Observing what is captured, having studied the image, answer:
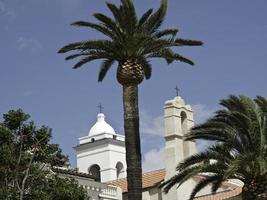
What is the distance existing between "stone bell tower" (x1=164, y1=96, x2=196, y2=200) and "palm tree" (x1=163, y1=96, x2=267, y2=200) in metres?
23.8

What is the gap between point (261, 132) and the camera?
26.6 metres

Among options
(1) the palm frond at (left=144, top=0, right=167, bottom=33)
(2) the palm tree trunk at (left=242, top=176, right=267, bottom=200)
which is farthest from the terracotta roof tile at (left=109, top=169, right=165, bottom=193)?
(1) the palm frond at (left=144, top=0, right=167, bottom=33)

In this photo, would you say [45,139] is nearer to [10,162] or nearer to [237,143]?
[10,162]

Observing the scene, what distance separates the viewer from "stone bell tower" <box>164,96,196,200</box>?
52125mm

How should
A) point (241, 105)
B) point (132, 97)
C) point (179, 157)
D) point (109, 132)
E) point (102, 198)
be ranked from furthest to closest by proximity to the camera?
point (109, 132)
point (179, 157)
point (102, 198)
point (241, 105)
point (132, 97)

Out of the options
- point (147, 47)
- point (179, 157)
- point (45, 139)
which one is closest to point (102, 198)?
point (179, 157)

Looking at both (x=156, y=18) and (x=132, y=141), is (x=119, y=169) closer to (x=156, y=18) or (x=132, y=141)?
(x=156, y=18)

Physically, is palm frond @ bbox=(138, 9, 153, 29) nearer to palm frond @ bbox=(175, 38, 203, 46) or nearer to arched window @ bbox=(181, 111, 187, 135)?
palm frond @ bbox=(175, 38, 203, 46)

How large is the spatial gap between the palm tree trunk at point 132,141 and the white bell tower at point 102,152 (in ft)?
117

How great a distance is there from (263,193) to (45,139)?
29.5 feet

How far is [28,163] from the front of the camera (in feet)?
87.1

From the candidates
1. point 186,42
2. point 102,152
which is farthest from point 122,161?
point 186,42

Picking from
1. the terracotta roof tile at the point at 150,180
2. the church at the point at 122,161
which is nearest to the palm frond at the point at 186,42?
the church at the point at 122,161

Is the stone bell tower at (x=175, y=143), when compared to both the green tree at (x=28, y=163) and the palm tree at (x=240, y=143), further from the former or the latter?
the green tree at (x=28, y=163)
